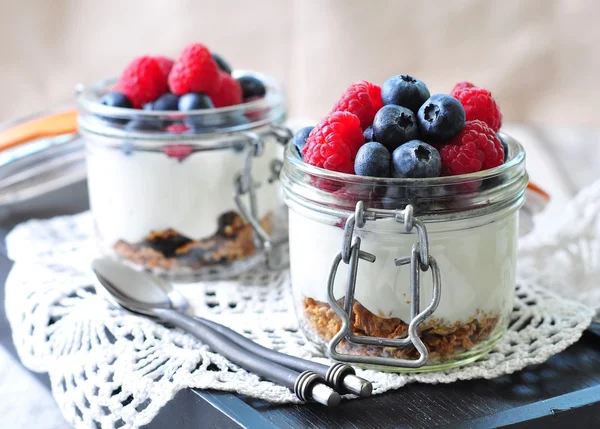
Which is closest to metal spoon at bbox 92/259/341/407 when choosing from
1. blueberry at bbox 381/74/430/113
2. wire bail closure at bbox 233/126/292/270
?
wire bail closure at bbox 233/126/292/270

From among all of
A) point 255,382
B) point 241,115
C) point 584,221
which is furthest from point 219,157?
point 584,221

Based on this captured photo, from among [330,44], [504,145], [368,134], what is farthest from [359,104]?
→ [330,44]

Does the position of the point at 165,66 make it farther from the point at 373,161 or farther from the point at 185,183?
the point at 373,161

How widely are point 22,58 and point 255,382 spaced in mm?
1330

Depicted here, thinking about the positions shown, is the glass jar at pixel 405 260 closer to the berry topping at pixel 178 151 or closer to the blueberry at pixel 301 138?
the blueberry at pixel 301 138

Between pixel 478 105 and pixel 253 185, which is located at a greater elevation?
pixel 478 105

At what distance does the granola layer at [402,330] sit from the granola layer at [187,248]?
219 millimetres

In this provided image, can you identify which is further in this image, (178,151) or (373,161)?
(178,151)

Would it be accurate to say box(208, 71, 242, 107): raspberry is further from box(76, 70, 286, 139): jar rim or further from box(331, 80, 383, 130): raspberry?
box(331, 80, 383, 130): raspberry

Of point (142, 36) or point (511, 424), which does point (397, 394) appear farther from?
point (142, 36)

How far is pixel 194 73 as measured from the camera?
811 millimetres

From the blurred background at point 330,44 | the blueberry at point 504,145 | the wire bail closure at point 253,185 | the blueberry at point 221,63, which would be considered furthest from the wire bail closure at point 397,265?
the blurred background at point 330,44

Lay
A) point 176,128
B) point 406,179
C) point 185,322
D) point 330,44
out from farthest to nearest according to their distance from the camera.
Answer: point 330,44 → point 176,128 → point 185,322 → point 406,179

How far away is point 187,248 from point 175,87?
0.17 meters
